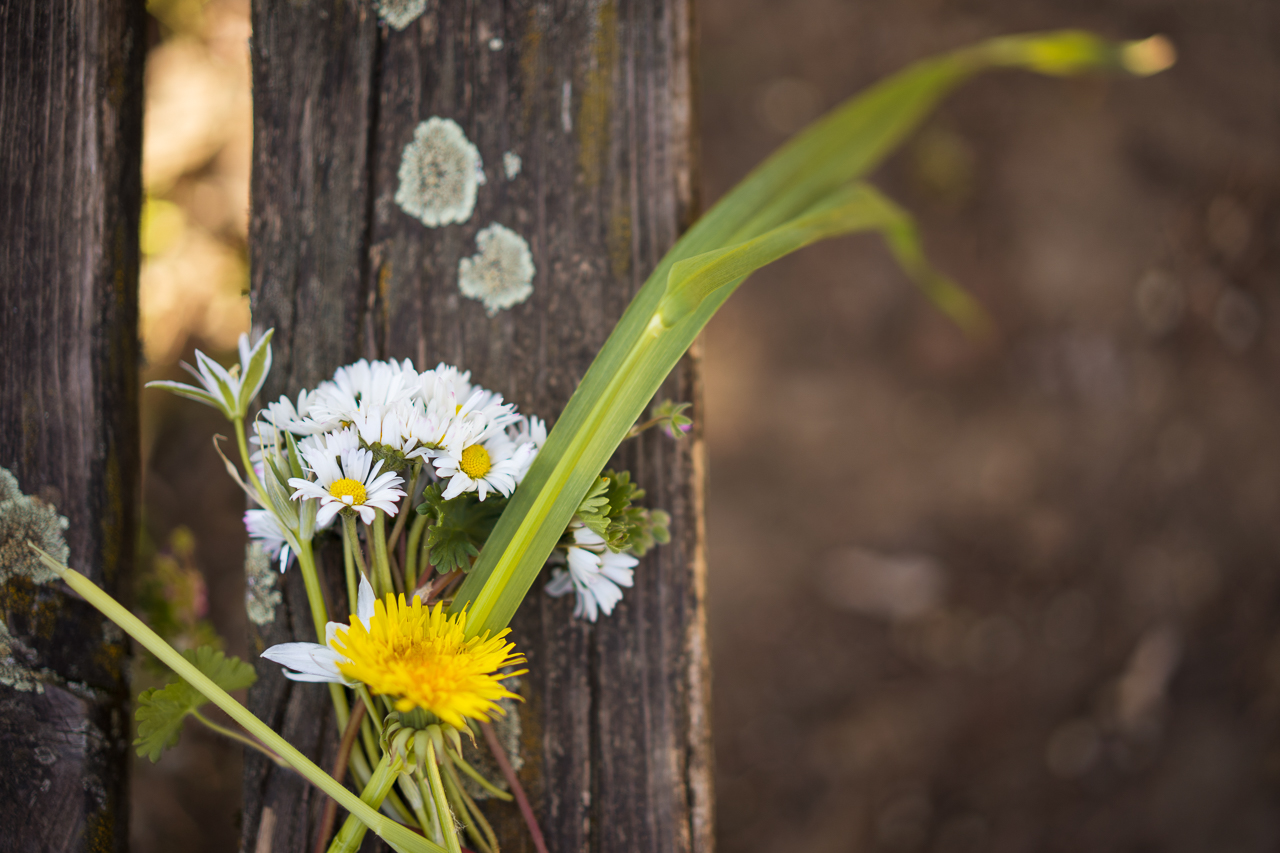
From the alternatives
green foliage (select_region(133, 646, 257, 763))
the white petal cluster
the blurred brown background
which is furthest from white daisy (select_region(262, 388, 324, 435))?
the blurred brown background

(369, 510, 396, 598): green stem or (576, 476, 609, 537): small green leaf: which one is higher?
(576, 476, 609, 537): small green leaf

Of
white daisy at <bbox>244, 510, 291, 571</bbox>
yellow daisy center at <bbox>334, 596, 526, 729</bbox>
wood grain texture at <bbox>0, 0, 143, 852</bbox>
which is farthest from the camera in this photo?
wood grain texture at <bbox>0, 0, 143, 852</bbox>

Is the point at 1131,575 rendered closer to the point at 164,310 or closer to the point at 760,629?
the point at 760,629

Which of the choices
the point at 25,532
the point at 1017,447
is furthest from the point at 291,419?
the point at 1017,447

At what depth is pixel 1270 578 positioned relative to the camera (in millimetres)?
1697

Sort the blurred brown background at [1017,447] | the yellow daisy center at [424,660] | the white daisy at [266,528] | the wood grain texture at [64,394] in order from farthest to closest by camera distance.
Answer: the blurred brown background at [1017,447] → the wood grain texture at [64,394] → the white daisy at [266,528] → the yellow daisy center at [424,660]

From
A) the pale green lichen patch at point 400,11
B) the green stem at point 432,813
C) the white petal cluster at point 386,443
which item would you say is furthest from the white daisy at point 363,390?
the pale green lichen patch at point 400,11

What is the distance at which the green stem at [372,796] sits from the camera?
461 mm

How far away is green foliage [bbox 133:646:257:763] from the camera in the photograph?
52 centimetres

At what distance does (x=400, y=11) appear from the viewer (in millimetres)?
702

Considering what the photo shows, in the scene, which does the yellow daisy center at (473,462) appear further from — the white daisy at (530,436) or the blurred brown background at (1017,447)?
the blurred brown background at (1017,447)

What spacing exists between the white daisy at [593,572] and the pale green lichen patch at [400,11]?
24.6 inches

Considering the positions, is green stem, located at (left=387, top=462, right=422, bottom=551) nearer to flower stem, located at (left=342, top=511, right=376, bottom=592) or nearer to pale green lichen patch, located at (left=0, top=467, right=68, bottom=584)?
flower stem, located at (left=342, top=511, right=376, bottom=592)

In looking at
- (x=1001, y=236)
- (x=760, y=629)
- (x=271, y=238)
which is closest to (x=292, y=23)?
(x=271, y=238)
